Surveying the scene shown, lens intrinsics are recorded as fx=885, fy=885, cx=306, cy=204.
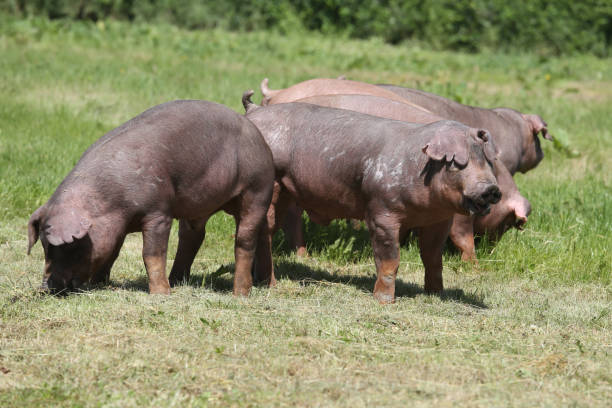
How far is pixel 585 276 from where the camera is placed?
7.99m

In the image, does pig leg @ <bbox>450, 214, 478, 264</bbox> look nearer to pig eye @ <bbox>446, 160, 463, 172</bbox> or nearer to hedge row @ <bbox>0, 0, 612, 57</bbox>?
pig eye @ <bbox>446, 160, 463, 172</bbox>

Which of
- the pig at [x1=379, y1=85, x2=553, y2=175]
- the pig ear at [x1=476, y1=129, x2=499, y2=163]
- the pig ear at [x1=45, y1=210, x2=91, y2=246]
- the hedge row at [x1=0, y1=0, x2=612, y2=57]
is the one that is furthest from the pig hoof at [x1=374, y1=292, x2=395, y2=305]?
the hedge row at [x1=0, y1=0, x2=612, y2=57]

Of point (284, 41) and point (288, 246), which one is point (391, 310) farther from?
point (284, 41)

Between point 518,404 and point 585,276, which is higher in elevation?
point 518,404

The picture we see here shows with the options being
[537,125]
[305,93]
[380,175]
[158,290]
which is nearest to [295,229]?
[305,93]

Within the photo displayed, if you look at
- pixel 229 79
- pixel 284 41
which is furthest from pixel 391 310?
pixel 284 41

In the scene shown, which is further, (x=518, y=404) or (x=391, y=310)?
(x=391, y=310)

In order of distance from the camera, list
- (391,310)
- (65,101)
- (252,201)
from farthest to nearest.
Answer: (65,101)
(252,201)
(391,310)

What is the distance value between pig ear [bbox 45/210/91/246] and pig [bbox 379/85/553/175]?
14.4 feet

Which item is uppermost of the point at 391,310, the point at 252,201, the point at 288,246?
the point at 252,201

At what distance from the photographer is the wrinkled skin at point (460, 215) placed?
806 cm

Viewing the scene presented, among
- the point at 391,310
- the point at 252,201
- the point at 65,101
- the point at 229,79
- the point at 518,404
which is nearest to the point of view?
the point at 518,404

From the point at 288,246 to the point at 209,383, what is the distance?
4313 millimetres

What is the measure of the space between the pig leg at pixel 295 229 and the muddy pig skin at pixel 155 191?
1.82 metres
